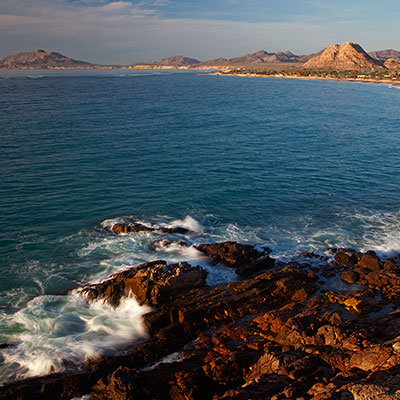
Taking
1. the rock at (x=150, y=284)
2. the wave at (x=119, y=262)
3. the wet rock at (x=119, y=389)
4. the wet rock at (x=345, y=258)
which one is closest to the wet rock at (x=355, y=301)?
the wave at (x=119, y=262)

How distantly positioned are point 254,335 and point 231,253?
9.38 m

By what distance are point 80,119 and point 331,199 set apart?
6063 centimetres

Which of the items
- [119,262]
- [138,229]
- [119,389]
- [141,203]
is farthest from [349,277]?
[141,203]

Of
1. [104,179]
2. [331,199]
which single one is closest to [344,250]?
[331,199]

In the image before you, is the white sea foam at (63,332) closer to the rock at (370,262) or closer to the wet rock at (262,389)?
the wet rock at (262,389)

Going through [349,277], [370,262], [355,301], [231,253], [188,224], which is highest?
[188,224]

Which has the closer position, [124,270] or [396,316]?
[396,316]

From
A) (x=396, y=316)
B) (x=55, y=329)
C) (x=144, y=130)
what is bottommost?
(x=55, y=329)

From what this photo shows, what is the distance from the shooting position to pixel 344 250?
2977 cm

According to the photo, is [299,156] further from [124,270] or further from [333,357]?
[333,357]

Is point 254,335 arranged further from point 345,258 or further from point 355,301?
point 345,258

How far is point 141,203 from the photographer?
38.3m

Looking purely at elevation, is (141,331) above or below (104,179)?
below

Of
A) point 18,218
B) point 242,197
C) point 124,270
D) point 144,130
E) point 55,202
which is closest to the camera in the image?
point 124,270
